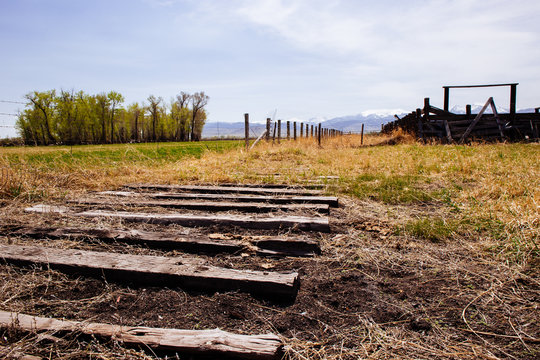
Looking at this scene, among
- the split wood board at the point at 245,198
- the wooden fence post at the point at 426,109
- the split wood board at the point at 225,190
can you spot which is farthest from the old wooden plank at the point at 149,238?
the wooden fence post at the point at 426,109

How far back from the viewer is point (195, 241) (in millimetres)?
2785

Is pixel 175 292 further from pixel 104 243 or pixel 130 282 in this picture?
pixel 104 243

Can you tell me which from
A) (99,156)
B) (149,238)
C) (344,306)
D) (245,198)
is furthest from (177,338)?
(99,156)

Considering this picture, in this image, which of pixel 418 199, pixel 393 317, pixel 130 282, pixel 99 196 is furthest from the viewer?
pixel 99 196

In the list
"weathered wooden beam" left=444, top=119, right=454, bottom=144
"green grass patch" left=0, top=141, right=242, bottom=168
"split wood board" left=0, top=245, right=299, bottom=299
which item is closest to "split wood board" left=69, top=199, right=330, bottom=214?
"split wood board" left=0, top=245, right=299, bottom=299

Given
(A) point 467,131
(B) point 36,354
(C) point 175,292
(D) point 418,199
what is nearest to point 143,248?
(C) point 175,292

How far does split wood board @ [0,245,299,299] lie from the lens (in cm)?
206

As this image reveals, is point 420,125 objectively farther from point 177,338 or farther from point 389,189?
point 177,338

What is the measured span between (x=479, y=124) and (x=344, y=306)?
16.4 metres

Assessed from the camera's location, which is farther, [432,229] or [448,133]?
[448,133]

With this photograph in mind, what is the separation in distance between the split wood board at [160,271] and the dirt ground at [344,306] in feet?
0.21

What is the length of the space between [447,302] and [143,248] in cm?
240

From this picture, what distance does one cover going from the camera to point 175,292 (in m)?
2.06

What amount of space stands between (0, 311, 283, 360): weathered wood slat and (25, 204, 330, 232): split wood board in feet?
5.50
